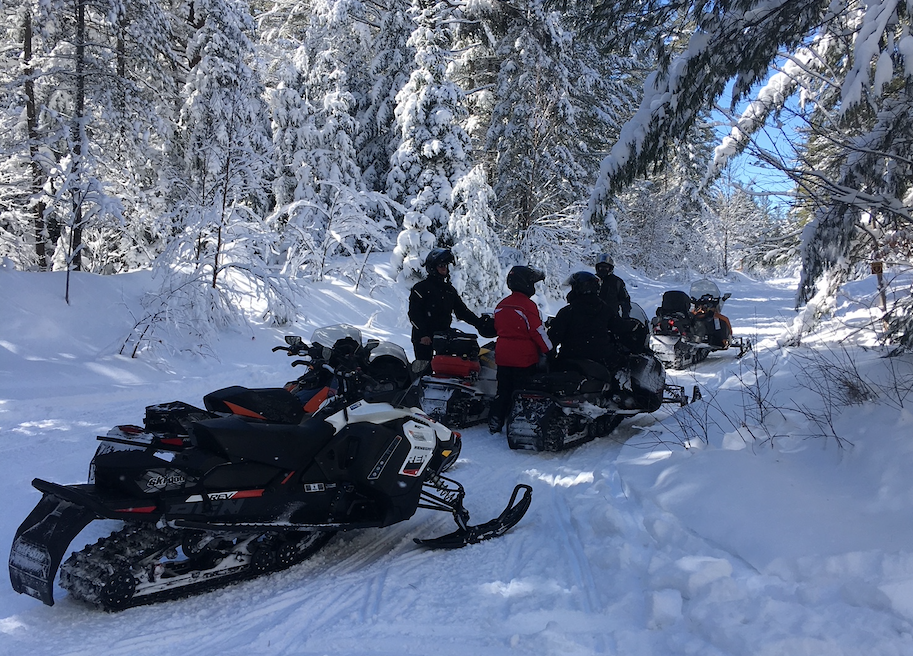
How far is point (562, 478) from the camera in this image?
5.50 meters

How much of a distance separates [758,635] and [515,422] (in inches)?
140

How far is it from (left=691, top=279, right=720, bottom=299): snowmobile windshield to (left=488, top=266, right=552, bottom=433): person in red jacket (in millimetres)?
6146

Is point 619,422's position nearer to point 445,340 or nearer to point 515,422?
point 515,422

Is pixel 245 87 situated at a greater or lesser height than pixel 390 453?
greater

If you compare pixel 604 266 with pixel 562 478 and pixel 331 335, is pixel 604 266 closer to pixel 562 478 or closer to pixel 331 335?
pixel 562 478

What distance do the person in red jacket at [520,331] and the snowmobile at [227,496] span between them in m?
2.39

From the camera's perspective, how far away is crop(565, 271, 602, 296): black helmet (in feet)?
21.0

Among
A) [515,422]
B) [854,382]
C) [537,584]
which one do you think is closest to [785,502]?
[537,584]

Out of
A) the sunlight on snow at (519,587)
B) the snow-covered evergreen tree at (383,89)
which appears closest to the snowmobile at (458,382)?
the sunlight on snow at (519,587)

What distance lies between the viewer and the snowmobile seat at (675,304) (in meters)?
11.4

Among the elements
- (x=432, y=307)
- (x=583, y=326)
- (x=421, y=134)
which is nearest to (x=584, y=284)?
(x=583, y=326)

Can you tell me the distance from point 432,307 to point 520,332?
1481mm

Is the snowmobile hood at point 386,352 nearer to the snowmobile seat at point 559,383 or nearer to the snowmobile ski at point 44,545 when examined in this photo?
the snowmobile seat at point 559,383

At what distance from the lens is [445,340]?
7.25 m
